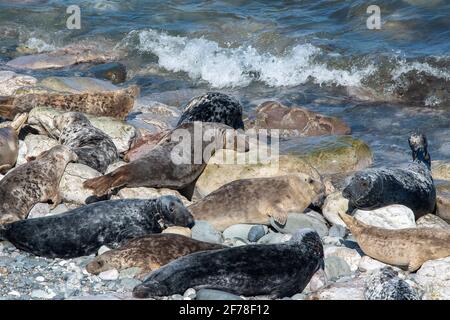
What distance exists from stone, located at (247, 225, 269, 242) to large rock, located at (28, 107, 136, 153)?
7.32 feet

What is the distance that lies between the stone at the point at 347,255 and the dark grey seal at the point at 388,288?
2.13ft

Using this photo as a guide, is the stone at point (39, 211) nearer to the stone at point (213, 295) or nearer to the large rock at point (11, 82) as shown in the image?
the stone at point (213, 295)

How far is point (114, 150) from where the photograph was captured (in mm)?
7672

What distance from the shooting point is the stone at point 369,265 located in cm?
552

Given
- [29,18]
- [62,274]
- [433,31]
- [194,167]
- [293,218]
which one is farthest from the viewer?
[29,18]

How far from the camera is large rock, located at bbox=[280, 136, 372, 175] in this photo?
26.3 feet

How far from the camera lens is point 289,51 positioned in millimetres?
→ 13656

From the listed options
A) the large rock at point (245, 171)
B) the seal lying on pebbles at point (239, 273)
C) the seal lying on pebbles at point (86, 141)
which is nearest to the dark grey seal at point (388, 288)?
the seal lying on pebbles at point (239, 273)

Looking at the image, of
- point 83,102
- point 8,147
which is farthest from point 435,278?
point 83,102

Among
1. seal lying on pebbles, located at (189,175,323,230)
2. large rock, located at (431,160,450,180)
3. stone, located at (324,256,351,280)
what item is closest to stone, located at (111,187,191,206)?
seal lying on pebbles, located at (189,175,323,230)
